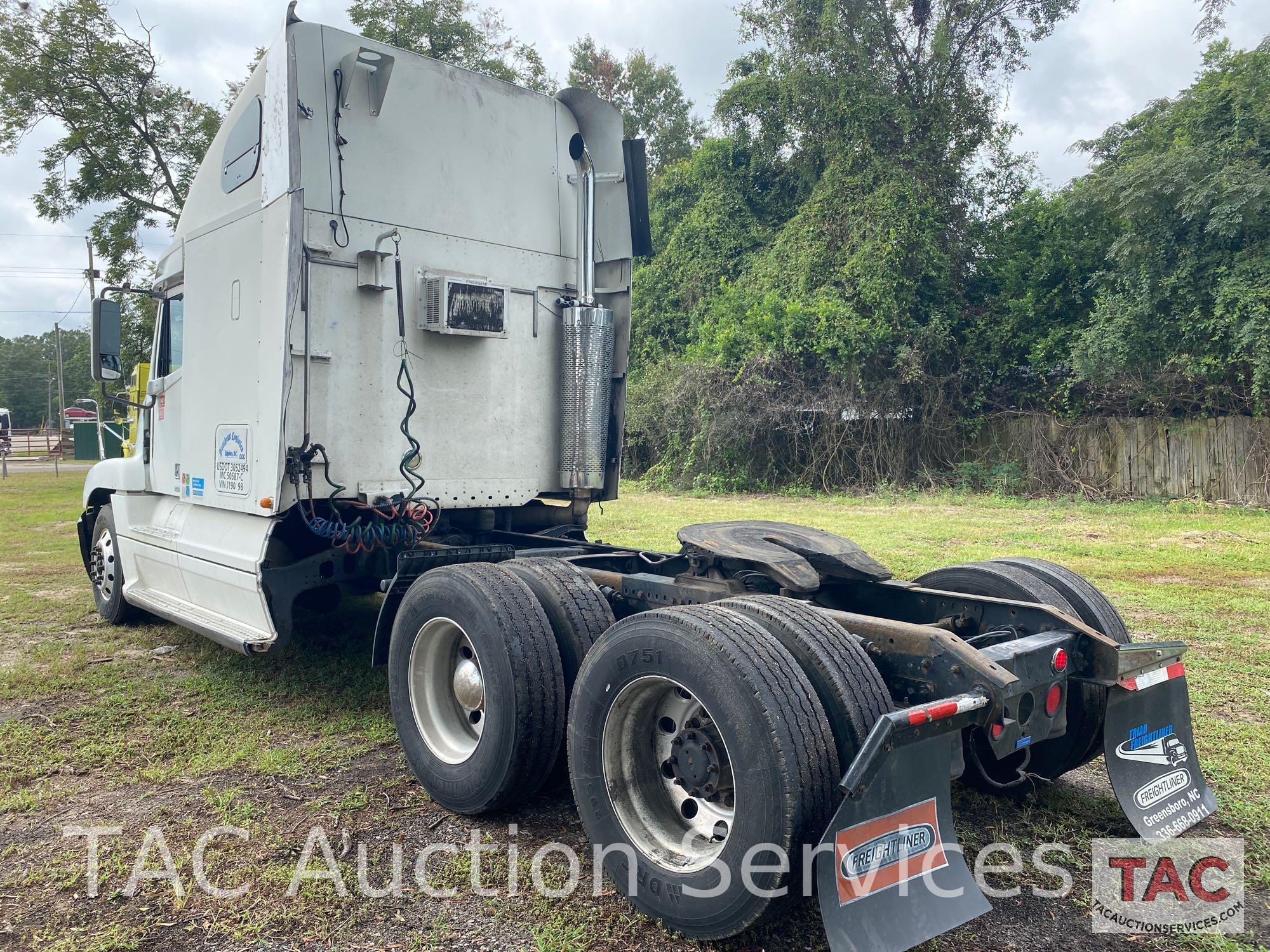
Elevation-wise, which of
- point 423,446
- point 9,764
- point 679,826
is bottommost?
point 9,764

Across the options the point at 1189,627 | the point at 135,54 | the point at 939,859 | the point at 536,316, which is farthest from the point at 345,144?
the point at 135,54

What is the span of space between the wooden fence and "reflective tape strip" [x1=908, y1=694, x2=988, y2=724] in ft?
50.5

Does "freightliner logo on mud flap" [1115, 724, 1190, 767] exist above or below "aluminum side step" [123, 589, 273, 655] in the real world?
above

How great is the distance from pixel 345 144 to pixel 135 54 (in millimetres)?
17429

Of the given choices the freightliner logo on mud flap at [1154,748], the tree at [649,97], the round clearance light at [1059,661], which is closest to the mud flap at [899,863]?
the round clearance light at [1059,661]

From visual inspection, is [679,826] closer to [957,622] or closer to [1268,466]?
[957,622]

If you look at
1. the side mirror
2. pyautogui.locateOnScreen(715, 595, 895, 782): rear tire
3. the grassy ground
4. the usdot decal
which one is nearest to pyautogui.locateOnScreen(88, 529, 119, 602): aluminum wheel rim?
the grassy ground

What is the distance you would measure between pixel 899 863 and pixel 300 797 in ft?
8.35

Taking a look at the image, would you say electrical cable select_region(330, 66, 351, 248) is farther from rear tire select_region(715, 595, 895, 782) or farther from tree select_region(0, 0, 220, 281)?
tree select_region(0, 0, 220, 281)

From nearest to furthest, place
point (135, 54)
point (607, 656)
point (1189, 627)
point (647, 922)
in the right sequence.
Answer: point (647, 922) < point (607, 656) < point (1189, 627) < point (135, 54)

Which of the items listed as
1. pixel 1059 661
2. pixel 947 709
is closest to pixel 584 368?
pixel 1059 661

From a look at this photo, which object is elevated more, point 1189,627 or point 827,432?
point 827,432

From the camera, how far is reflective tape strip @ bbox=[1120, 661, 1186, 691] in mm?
3141

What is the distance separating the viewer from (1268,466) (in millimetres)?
14812
